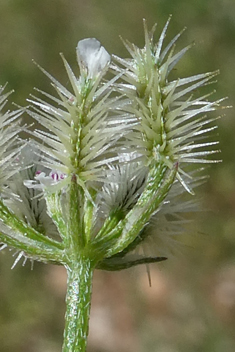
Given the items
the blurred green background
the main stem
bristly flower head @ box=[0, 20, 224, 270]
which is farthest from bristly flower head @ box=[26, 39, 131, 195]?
the blurred green background

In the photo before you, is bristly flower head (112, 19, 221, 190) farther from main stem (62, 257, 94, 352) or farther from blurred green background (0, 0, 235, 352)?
blurred green background (0, 0, 235, 352)

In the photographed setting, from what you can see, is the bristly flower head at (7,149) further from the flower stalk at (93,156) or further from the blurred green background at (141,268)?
the blurred green background at (141,268)

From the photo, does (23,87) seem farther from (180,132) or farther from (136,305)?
(180,132)

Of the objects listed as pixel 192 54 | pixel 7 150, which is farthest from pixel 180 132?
pixel 192 54

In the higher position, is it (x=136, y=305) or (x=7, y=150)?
(x=7, y=150)

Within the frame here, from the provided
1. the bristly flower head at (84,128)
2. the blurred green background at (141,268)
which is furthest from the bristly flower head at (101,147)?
the blurred green background at (141,268)

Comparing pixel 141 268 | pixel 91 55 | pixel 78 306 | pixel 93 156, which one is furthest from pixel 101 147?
pixel 141 268
